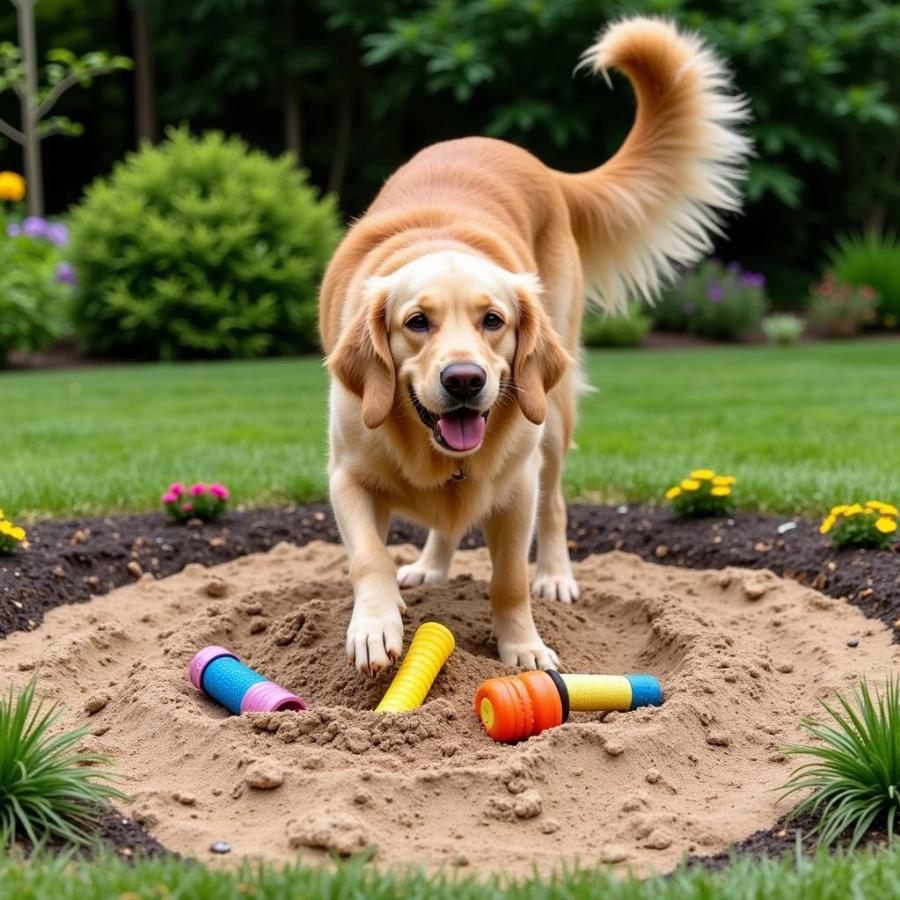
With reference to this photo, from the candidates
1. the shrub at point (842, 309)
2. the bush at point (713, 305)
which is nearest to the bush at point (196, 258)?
the bush at point (713, 305)

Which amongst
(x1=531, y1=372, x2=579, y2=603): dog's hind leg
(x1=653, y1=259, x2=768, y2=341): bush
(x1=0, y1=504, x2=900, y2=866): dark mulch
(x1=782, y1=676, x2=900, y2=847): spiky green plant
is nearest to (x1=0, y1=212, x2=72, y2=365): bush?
(x1=653, y1=259, x2=768, y2=341): bush

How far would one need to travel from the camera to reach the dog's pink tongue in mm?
3439

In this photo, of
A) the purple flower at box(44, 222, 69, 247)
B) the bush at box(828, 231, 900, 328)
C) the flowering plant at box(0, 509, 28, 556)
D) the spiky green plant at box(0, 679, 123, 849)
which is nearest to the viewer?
the spiky green plant at box(0, 679, 123, 849)

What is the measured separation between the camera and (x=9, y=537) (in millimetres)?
4457

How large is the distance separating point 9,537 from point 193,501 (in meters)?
0.90

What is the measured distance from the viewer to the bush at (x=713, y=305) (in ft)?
52.4

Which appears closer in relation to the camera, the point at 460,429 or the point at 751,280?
the point at 460,429

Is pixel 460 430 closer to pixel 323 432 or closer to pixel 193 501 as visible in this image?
pixel 193 501

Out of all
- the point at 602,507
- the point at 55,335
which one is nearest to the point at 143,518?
the point at 602,507

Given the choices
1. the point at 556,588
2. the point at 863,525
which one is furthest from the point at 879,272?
the point at 556,588

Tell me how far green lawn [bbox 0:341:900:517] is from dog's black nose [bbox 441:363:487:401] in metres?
2.39

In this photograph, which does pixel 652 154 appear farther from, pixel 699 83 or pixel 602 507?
pixel 602 507

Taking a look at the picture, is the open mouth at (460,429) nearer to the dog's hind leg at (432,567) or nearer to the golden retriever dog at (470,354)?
the golden retriever dog at (470,354)

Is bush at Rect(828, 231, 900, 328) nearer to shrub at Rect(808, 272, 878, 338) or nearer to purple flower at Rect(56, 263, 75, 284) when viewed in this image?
shrub at Rect(808, 272, 878, 338)
